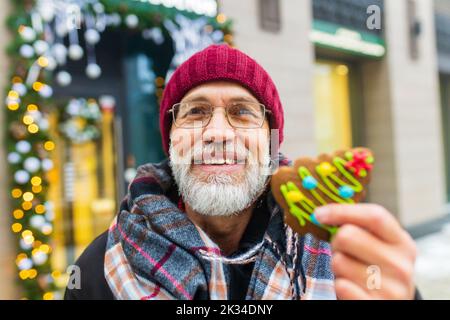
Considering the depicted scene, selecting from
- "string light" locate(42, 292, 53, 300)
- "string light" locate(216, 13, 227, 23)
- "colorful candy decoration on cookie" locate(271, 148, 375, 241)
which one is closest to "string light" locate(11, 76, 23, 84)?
"string light" locate(42, 292, 53, 300)

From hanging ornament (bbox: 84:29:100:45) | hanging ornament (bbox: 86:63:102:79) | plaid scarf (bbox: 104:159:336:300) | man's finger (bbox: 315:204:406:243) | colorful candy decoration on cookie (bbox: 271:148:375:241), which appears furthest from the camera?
hanging ornament (bbox: 86:63:102:79)

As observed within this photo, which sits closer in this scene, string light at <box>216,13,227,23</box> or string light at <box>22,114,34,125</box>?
string light at <box>22,114,34,125</box>

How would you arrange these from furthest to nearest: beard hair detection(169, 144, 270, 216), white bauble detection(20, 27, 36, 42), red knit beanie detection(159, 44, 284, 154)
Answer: white bauble detection(20, 27, 36, 42) < red knit beanie detection(159, 44, 284, 154) < beard hair detection(169, 144, 270, 216)

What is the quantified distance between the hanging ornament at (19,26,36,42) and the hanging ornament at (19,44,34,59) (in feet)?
0.18

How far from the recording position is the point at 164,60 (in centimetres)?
427

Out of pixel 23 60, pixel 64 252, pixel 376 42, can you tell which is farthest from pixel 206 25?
pixel 376 42

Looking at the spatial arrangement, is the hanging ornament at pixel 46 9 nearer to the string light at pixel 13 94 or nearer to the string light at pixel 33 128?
the string light at pixel 13 94

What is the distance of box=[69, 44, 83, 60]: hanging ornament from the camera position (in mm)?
3621

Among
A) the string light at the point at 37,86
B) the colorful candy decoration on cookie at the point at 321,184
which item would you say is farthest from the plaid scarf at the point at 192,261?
the string light at the point at 37,86

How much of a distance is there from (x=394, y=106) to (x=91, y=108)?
467cm

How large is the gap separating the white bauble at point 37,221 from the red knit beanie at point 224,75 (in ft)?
7.48

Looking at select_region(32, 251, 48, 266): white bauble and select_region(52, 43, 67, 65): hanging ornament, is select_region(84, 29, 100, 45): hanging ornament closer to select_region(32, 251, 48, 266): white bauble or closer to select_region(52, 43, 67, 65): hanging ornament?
select_region(52, 43, 67, 65): hanging ornament

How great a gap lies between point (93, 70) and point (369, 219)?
3.72 metres

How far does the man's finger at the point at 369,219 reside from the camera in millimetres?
722
